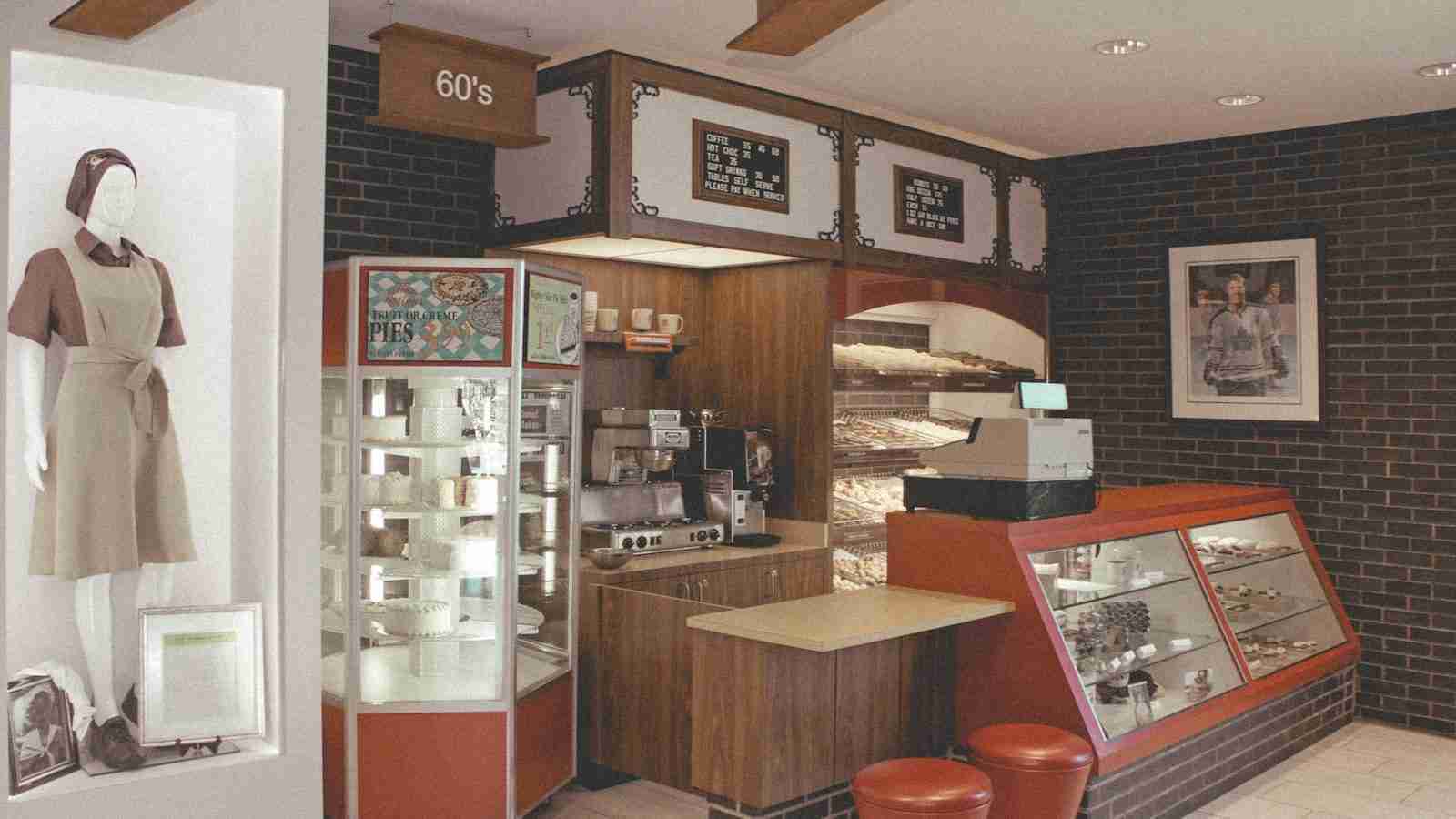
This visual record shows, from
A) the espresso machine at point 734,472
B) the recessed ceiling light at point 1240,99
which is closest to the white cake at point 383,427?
the espresso machine at point 734,472

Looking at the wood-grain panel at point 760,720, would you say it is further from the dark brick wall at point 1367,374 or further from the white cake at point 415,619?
the dark brick wall at point 1367,374

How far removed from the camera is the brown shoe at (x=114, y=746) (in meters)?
3.36

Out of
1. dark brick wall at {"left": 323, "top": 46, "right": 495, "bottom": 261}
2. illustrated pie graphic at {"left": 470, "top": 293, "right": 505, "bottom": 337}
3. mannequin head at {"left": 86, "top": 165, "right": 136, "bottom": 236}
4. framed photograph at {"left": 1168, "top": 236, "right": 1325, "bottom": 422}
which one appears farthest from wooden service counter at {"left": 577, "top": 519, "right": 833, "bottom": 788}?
framed photograph at {"left": 1168, "top": 236, "right": 1325, "bottom": 422}

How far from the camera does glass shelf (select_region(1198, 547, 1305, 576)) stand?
221 inches

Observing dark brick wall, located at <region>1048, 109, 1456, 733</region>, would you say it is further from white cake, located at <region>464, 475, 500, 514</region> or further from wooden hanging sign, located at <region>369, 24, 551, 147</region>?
white cake, located at <region>464, 475, 500, 514</region>

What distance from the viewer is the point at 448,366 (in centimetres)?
468

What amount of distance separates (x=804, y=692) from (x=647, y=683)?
1164 millimetres

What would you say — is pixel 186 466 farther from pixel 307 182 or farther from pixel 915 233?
pixel 915 233

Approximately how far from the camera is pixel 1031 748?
13.4 ft

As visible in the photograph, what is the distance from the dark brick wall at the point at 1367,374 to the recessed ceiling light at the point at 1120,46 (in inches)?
83.7

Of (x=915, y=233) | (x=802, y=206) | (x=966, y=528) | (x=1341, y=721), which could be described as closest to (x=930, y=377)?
(x=915, y=233)

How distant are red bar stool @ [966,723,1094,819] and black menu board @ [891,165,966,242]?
338cm

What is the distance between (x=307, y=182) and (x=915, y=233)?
4.02m

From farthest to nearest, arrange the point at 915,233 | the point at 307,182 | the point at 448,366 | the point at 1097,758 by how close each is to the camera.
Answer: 1. the point at 915,233
2. the point at 448,366
3. the point at 1097,758
4. the point at 307,182
